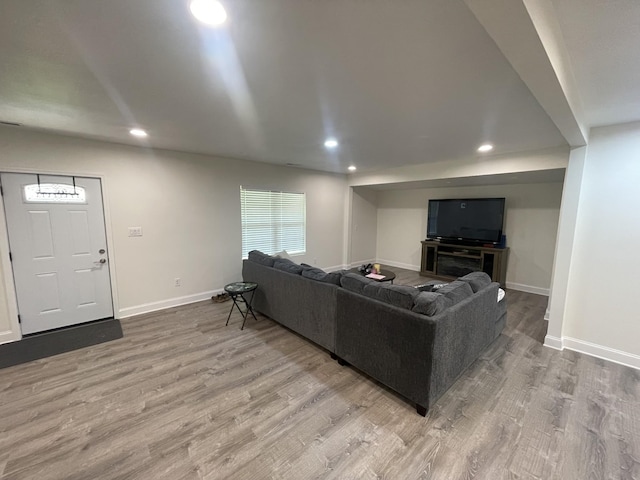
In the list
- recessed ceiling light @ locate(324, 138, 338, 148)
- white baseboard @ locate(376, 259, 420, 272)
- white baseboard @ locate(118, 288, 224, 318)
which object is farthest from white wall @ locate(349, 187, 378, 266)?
white baseboard @ locate(118, 288, 224, 318)

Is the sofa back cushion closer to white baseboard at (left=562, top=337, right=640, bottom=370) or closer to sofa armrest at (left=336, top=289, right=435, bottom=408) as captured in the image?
sofa armrest at (left=336, top=289, right=435, bottom=408)

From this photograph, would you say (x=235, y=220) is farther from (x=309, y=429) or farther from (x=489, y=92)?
(x=489, y=92)

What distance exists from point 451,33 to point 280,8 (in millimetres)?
824

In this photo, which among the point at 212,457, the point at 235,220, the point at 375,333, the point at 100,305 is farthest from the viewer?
the point at 235,220

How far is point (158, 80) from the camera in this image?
177 cm

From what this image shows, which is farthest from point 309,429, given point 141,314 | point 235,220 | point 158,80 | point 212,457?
point 235,220

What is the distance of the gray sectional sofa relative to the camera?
77.2 inches

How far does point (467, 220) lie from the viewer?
5465 millimetres

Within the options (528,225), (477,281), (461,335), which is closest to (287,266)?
(461,335)

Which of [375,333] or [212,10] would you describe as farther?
[375,333]

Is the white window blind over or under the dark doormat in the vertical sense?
over

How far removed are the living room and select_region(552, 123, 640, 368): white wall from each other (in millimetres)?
11

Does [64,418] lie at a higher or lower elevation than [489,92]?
lower

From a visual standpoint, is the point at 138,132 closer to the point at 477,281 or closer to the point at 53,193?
the point at 53,193
